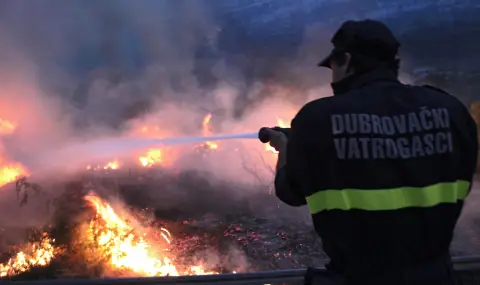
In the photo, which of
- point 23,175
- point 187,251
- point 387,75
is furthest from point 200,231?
point 387,75

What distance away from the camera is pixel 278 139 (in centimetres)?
146

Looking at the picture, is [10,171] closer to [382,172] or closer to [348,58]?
[348,58]

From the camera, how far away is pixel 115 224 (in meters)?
3.85

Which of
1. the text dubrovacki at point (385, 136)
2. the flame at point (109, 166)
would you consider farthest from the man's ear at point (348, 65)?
the flame at point (109, 166)

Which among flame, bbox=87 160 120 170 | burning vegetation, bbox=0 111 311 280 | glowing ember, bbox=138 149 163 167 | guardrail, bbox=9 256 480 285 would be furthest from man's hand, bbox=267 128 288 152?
glowing ember, bbox=138 149 163 167

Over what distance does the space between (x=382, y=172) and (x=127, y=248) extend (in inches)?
116

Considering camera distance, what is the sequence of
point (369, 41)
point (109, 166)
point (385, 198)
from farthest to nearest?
point (109, 166)
point (369, 41)
point (385, 198)

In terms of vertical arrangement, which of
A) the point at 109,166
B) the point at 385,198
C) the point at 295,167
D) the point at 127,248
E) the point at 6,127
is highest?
the point at 6,127

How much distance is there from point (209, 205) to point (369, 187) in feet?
12.2

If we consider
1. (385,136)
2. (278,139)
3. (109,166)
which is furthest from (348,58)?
(109,166)

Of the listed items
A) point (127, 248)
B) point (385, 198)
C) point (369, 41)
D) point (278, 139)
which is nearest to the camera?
point (385, 198)

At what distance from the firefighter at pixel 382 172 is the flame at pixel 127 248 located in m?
2.33

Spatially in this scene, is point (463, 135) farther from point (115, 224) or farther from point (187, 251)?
point (115, 224)

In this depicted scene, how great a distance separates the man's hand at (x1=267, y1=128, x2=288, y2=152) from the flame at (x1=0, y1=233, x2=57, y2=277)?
8.75 feet
